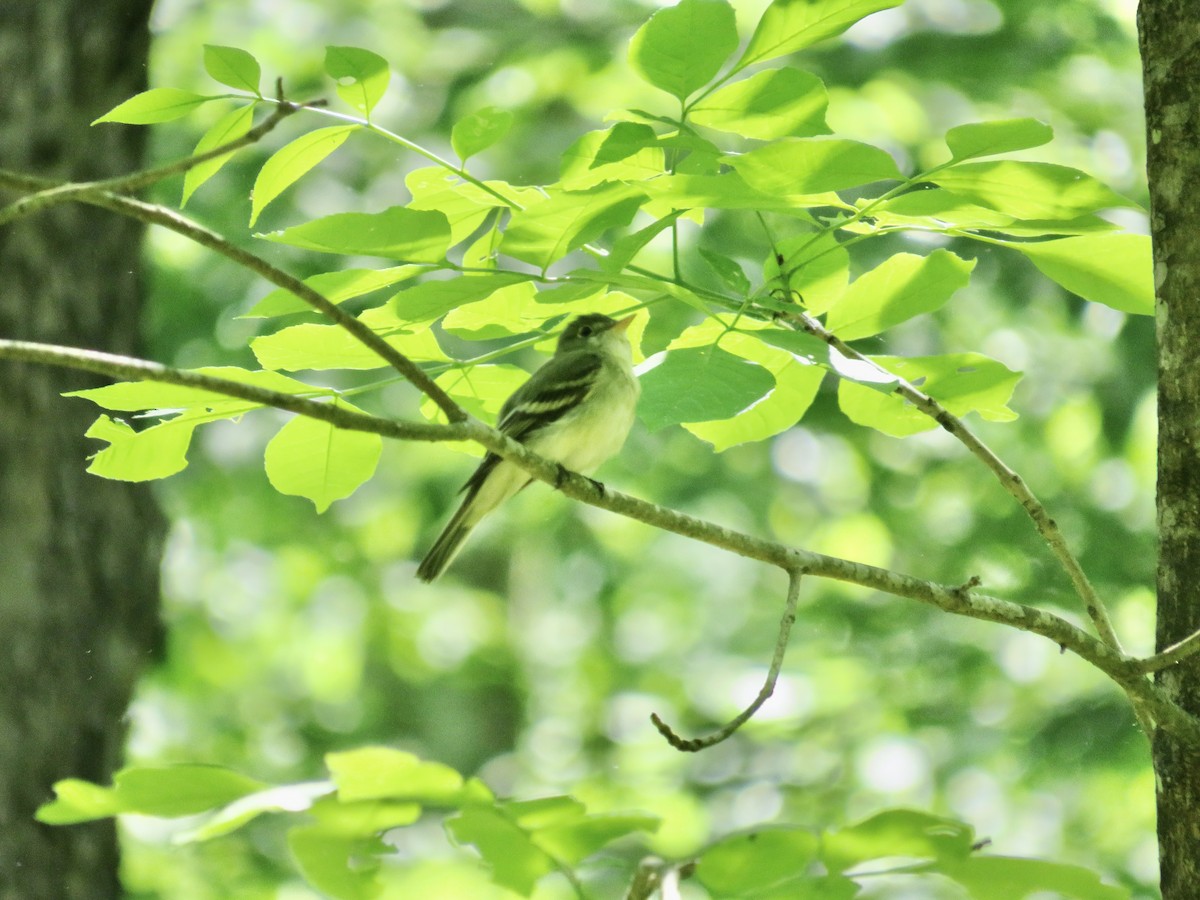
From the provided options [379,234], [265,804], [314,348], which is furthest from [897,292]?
[265,804]

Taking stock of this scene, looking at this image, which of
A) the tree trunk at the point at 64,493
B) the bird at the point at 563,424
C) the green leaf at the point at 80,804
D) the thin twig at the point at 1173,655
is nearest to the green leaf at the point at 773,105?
the thin twig at the point at 1173,655

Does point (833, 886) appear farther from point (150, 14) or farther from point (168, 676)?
point (168, 676)

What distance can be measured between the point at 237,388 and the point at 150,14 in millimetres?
6068

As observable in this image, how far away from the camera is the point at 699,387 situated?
6.26ft

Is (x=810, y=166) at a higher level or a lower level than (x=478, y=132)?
lower

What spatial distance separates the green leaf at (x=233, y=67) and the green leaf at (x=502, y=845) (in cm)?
137

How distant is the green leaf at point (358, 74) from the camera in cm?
217

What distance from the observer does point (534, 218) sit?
199 centimetres

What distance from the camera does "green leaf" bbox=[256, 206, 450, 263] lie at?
206 centimetres

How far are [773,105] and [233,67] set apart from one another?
94 centimetres

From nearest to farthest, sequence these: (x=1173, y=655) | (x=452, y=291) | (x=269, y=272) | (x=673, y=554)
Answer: (x=269, y=272)
(x=452, y=291)
(x=1173, y=655)
(x=673, y=554)

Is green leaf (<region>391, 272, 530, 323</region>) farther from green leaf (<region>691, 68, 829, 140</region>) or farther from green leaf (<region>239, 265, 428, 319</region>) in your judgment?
green leaf (<region>691, 68, 829, 140</region>)

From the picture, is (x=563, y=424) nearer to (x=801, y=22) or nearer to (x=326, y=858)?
(x=801, y=22)

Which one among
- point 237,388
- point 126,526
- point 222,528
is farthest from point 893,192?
point 222,528
